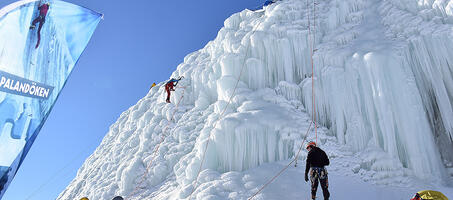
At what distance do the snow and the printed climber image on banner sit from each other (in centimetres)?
424

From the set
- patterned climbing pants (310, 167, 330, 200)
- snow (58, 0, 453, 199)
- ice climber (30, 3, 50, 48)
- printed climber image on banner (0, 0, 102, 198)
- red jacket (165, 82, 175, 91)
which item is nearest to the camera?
printed climber image on banner (0, 0, 102, 198)

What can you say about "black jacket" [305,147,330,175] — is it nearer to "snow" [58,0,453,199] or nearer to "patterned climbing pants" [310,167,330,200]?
"patterned climbing pants" [310,167,330,200]

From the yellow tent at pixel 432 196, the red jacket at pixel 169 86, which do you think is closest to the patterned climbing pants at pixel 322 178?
the yellow tent at pixel 432 196

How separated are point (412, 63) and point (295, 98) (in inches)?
141

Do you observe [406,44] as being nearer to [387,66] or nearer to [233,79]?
[387,66]

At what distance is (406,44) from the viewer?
8.30 m

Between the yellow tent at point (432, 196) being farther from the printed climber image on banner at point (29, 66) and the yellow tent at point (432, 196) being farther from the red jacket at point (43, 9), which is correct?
the red jacket at point (43, 9)

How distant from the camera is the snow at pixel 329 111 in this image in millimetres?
7219

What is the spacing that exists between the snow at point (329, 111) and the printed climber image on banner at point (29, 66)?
424 centimetres

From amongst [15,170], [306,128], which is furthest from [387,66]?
[15,170]

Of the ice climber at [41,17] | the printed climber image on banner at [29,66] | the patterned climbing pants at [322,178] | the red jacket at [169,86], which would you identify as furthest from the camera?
the red jacket at [169,86]

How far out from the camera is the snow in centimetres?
722

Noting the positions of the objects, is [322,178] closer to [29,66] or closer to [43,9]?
[29,66]

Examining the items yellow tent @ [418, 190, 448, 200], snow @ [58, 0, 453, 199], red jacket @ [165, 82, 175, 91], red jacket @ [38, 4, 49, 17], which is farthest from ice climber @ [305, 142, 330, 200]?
red jacket @ [165, 82, 175, 91]
